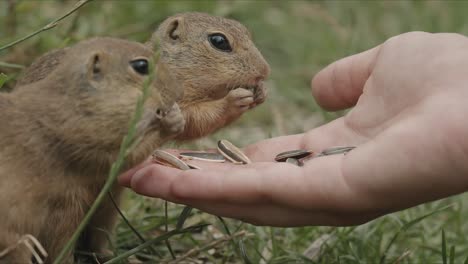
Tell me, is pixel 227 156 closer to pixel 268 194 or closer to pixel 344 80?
pixel 344 80

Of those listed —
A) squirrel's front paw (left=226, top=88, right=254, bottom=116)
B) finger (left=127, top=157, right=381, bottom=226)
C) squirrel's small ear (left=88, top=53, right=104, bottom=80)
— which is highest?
squirrel's small ear (left=88, top=53, right=104, bottom=80)

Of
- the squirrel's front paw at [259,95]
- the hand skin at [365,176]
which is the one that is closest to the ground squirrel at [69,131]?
the hand skin at [365,176]

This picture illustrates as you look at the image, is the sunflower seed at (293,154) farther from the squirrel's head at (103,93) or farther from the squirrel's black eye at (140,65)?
the squirrel's black eye at (140,65)

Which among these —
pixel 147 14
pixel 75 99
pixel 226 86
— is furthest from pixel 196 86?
pixel 147 14

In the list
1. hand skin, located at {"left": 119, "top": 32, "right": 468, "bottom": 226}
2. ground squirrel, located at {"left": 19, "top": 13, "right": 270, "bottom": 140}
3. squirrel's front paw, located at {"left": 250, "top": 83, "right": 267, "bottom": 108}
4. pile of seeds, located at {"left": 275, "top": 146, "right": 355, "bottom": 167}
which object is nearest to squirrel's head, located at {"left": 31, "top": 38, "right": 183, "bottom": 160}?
hand skin, located at {"left": 119, "top": 32, "right": 468, "bottom": 226}

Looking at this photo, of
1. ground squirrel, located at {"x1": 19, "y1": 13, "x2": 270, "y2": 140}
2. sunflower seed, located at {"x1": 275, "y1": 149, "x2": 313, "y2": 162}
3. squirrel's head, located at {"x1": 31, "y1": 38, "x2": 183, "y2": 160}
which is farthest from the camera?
ground squirrel, located at {"x1": 19, "y1": 13, "x2": 270, "y2": 140}

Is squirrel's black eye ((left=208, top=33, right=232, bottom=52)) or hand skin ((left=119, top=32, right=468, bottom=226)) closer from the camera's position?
hand skin ((left=119, top=32, right=468, bottom=226))

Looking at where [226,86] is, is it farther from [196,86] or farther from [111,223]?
[111,223]

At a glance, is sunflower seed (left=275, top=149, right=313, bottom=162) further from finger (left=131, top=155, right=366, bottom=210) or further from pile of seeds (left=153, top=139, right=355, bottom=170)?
finger (left=131, top=155, right=366, bottom=210)
